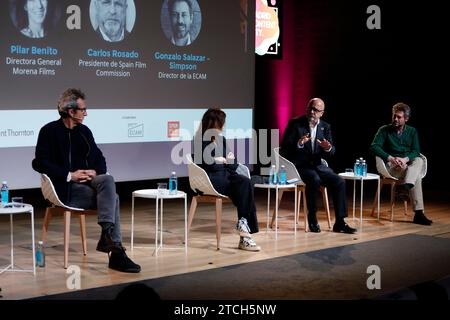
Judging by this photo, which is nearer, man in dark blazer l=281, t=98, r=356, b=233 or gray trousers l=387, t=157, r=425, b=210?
man in dark blazer l=281, t=98, r=356, b=233

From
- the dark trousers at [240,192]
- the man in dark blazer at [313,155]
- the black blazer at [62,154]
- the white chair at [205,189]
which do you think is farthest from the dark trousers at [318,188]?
the black blazer at [62,154]

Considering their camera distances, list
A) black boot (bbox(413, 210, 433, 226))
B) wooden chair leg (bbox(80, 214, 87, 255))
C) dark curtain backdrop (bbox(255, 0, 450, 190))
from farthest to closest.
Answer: dark curtain backdrop (bbox(255, 0, 450, 190)) < black boot (bbox(413, 210, 433, 226)) < wooden chair leg (bbox(80, 214, 87, 255))

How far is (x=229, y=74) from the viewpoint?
853 cm

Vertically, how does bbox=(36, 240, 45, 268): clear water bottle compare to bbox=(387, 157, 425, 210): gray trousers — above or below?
below

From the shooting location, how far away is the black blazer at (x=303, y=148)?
254 inches

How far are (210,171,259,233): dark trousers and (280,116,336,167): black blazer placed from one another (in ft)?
3.21

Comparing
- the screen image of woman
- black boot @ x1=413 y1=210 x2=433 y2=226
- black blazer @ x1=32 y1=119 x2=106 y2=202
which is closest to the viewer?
black blazer @ x1=32 y1=119 x2=106 y2=202

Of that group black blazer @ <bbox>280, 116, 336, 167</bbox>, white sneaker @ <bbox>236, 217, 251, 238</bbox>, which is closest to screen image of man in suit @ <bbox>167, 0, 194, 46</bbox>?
black blazer @ <bbox>280, 116, 336, 167</bbox>

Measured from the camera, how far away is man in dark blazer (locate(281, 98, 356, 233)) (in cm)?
639

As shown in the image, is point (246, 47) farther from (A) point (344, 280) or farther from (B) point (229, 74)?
(A) point (344, 280)

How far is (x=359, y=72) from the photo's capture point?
32.0ft

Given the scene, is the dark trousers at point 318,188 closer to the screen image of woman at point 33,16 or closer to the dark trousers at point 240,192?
the dark trousers at point 240,192

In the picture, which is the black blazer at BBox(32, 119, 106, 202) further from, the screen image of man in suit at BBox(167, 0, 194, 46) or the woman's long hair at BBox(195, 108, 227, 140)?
the screen image of man in suit at BBox(167, 0, 194, 46)

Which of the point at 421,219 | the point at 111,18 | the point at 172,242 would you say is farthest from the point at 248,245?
the point at 111,18
